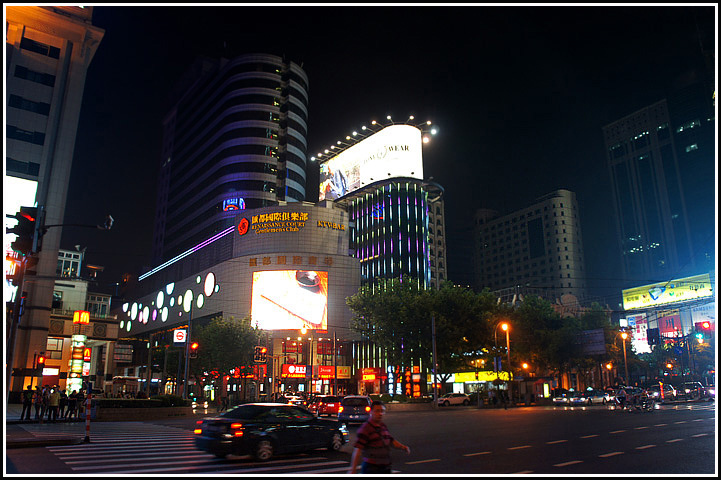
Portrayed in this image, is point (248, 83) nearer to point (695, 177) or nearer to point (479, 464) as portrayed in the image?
point (479, 464)

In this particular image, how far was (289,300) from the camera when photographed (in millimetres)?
84062

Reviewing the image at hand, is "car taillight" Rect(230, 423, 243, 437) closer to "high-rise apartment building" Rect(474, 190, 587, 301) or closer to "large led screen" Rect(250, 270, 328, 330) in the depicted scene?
"large led screen" Rect(250, 270, 328, 330)

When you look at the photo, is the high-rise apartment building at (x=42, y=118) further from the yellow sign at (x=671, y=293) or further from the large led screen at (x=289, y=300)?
the yellow sign at (x=671, y=293)

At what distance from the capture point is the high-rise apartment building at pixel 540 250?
164 meters

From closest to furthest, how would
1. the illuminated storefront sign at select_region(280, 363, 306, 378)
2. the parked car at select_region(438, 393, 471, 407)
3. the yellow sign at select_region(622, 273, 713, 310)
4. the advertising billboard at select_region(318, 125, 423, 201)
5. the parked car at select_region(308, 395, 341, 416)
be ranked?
the parked car at select_region(308, 395, 341, 416)
the parked car at select_region(438, 393, 471, 407)
the illuminated storefront sign at select_region(280, 363, 306, 378)
the yellow sign at select_region(622, 273, 713, 310)
the advertising billboard at select_region(318, 125, 423, 201)

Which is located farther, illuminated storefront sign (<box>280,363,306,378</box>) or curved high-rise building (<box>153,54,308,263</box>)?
curved high-rise building (<box>153,54,308,263</box>)

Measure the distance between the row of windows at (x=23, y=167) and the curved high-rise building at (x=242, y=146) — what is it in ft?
144

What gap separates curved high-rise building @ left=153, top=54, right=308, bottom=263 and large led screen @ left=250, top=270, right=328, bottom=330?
68.1 feet

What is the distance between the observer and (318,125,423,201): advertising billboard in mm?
112562

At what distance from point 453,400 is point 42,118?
185 feet

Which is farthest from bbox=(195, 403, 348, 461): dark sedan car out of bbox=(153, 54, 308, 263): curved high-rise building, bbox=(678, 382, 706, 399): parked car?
bbox=(153, 54, 308, 263): curved high-rise building

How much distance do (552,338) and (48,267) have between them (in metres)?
57.8

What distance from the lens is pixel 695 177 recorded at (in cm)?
16750

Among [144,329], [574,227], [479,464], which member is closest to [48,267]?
[479,464]
